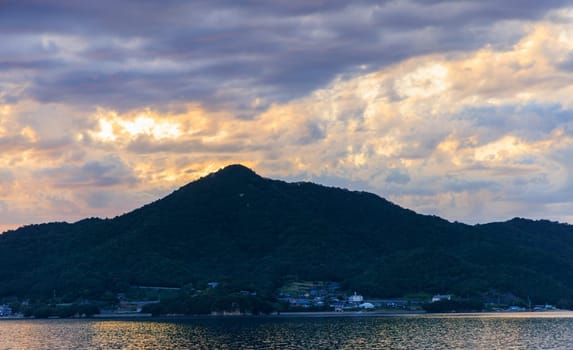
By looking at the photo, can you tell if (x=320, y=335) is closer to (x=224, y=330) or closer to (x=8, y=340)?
(x=224, y=330)

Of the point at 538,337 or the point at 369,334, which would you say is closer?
the point at 538,337

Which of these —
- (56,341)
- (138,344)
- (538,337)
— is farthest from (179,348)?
(538,337)

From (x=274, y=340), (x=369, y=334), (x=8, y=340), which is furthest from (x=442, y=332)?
(x=8, y=340)

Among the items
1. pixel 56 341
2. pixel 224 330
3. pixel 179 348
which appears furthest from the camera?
pixel 224 330

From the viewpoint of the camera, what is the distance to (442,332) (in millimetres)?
157375

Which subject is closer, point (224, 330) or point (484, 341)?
point (484, 341)

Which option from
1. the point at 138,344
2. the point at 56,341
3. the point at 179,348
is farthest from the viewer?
the point at 56,341

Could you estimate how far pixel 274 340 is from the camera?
141000 millimetres

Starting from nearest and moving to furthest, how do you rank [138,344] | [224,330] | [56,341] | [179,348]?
[179,348]
[138,344]
[56,341]
[224,330]

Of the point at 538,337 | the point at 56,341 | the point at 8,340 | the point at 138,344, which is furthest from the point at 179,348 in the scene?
the point at 538,337

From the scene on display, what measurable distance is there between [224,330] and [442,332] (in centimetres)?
4310

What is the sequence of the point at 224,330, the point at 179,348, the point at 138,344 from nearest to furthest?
the point at 179,348, the point at 138,344, the point at 224,330

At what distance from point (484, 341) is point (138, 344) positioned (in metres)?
55.6

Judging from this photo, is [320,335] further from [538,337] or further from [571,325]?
[571,325]
